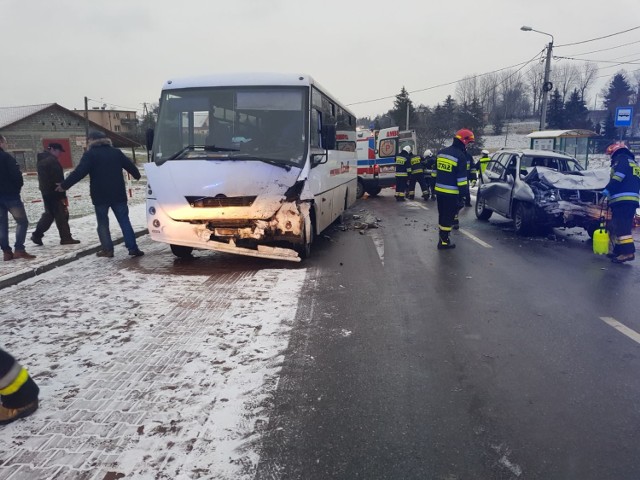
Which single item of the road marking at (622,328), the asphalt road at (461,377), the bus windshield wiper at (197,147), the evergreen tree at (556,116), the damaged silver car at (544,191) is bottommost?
the asphalt road at (461,377)

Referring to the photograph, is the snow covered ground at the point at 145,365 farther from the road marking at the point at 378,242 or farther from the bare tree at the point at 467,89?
the bare tree at the point at 467,89

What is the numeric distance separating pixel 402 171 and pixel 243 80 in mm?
10881

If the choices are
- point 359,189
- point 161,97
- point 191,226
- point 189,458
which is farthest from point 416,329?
point 359,189

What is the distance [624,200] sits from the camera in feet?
25.2

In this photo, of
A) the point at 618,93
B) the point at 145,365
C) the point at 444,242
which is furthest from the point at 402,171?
the point at 618,93

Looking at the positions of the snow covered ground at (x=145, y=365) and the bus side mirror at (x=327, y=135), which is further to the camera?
the bus side mirror at (x=327, y=135)

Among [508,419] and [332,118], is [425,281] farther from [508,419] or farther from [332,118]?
[332,118]

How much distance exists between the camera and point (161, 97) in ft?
24.8

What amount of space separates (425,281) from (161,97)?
16.9 ft

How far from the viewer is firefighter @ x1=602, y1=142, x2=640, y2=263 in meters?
7.62

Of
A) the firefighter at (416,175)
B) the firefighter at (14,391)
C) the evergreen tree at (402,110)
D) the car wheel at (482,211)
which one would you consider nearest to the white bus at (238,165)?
the firefighter at (14,391)

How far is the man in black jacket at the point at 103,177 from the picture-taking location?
7.52m

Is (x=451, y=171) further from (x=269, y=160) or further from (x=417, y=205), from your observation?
(x=417, y=205)

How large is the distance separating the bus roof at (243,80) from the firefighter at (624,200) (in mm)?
5365
